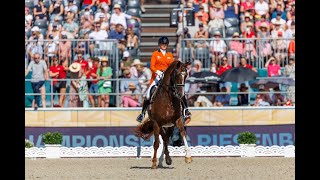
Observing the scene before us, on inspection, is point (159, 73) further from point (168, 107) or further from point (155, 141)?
point (155, 141)

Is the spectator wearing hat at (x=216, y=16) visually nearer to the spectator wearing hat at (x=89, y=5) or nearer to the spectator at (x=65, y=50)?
the spectator wearing hat at (x=89, y=5)

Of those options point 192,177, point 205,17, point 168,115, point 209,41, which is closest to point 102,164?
point 168,115

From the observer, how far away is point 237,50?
31.1 meters

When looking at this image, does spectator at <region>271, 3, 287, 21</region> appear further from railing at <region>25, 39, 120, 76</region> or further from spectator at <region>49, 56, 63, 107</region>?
spectator at <region>49, 56, 63, 107</region>

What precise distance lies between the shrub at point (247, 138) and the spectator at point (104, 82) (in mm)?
4266

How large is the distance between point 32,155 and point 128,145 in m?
2.53

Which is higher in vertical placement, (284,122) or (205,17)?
(205,17)

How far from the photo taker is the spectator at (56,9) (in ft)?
111

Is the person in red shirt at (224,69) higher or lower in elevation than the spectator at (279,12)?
lower

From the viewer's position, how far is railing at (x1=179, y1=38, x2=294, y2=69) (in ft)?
102

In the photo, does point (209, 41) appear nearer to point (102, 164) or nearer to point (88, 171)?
point (102, 164)

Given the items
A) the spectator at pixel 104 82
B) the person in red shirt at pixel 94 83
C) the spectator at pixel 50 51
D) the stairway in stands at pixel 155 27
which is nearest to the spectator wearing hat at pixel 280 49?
the stairway in stands at pixel 155 27

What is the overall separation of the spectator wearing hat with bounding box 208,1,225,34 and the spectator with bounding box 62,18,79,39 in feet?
12.5
